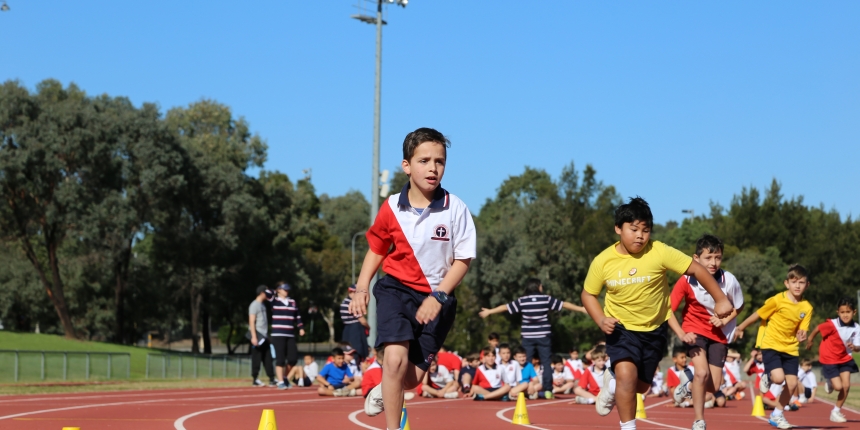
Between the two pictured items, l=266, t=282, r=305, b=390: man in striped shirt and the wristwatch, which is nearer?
the wristwatch

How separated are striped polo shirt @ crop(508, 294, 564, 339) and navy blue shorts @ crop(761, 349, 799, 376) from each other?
17.4 feet

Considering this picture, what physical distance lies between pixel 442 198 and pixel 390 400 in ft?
4.39

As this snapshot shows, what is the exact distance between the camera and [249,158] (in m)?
64.9

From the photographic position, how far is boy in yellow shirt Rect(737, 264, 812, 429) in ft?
36.9

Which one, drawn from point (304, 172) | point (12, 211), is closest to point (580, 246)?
point (304, 172)

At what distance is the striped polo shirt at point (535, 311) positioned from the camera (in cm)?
1678

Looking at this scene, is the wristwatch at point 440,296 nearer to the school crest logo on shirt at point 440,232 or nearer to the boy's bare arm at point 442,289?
the boy's bare arm at point 442,289

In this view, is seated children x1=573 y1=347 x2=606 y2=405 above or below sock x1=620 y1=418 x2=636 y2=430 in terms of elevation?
below

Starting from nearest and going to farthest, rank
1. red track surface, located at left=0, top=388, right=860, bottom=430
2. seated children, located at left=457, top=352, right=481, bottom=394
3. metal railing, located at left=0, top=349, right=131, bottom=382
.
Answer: red track surface, located at left=0, top=388, right=860, bottom=430 → seated children, located at left=457, top=352, right=481, bottom=394 → metal railing, located at left=0, top=349, right=131, bottom=382

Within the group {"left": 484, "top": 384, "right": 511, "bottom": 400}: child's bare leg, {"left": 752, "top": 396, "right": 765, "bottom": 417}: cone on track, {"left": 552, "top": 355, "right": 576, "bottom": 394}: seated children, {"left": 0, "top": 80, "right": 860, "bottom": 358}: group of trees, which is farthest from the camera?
{"left": 0, "top": 80, "right": 860, "bottom": 358}: group of trees

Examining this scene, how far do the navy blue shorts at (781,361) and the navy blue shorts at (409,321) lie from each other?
249 inches

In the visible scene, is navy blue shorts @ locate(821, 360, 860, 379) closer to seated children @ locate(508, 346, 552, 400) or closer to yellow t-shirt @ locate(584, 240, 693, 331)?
seated children @ locate(508, 346, 552, 400)

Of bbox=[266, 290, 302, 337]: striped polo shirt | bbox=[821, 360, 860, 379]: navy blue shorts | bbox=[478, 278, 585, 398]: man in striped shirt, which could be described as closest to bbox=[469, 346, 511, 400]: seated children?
bbox=[478, 278, 585, 398]: man in striped shirt

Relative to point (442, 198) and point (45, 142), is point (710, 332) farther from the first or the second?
point (45, 142)
